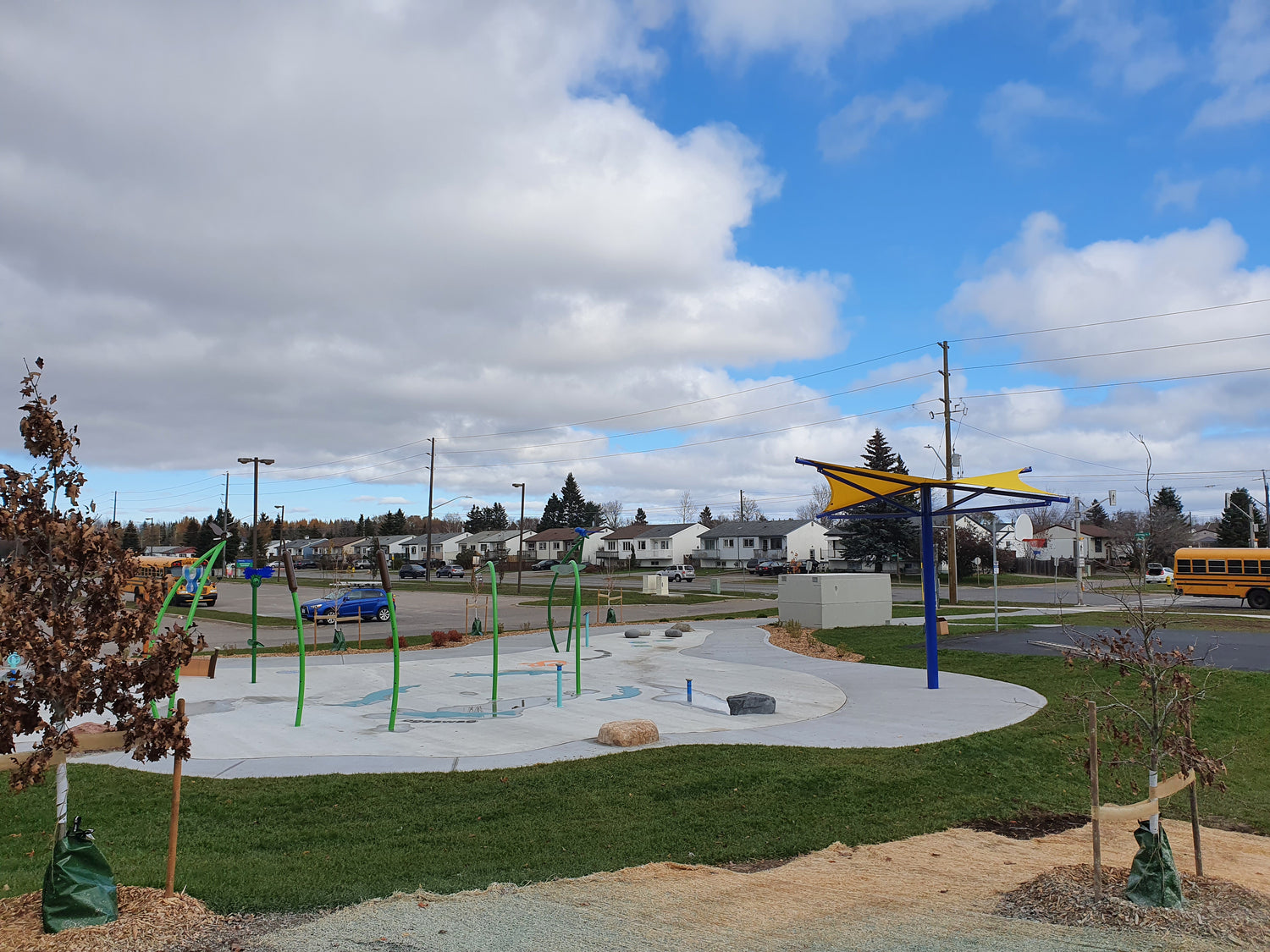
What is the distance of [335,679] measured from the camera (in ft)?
58.1

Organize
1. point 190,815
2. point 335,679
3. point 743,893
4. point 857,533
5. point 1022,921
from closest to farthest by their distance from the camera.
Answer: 1. point 1022,921
2. point 743,893
3. point 190,815
4. point 335,679
5. point 857,533

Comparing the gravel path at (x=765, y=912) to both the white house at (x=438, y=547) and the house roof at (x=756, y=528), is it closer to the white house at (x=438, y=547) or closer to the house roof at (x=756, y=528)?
the house roof at (x=756, y=528)

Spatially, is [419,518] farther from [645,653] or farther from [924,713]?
[924,713]

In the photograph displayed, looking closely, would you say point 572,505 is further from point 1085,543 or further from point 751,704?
point 751,704

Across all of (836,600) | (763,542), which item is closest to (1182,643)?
(836,600)

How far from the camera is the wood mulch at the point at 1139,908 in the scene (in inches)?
206

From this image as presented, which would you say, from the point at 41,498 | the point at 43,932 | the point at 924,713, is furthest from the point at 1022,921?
the point at 924,713

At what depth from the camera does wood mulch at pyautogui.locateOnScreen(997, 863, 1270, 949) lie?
17.2 ft

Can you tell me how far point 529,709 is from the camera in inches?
559

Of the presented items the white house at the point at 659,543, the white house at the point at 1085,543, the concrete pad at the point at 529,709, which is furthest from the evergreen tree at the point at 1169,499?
the concrete pad at the point at 529,709

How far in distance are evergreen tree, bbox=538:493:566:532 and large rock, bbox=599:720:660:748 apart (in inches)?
4450

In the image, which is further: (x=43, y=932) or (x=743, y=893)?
(x=743, y=893)

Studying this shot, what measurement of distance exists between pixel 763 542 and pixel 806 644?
69.4 m

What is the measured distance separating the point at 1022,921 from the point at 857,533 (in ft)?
202
